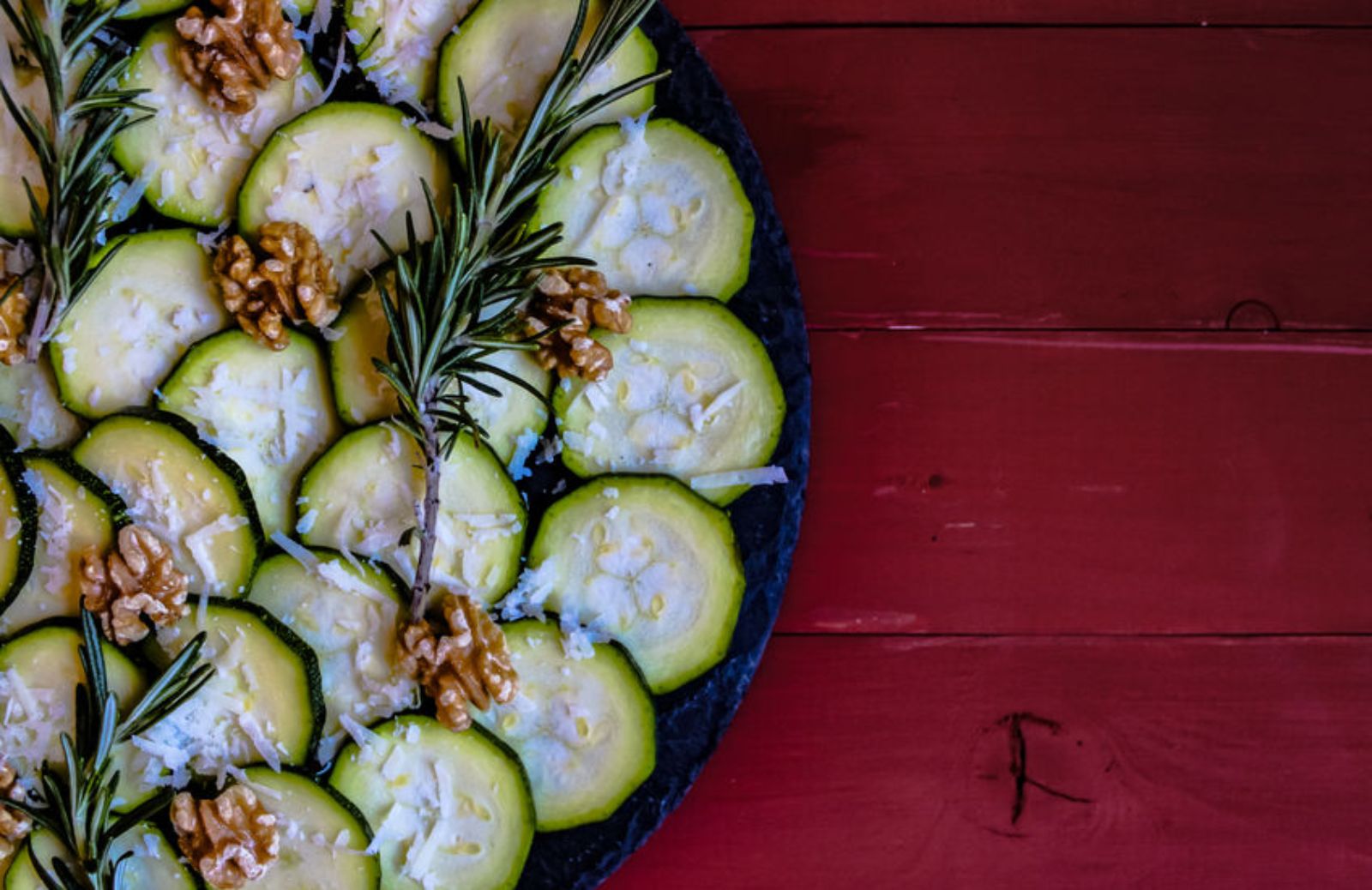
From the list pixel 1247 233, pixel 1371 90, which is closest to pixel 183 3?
pixel 1247 233

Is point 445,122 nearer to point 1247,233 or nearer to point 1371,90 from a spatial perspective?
point 1247,233

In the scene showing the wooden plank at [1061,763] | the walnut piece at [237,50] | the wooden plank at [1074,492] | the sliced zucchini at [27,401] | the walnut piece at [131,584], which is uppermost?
the walnut piece at [237,50]

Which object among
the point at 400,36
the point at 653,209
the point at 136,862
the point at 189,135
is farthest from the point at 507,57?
the point at 136,862

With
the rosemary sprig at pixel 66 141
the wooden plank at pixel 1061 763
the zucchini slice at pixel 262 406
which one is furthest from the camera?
the wooden plank at pixel 1061 763

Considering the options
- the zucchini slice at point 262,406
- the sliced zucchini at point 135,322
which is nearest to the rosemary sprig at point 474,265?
the zucchini slice at point 262,406

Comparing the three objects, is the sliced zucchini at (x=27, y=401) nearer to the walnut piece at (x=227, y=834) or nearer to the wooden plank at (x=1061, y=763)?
the walnut piece at (x=227, y=834)

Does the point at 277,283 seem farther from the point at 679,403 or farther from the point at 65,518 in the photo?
the point at 679,403
